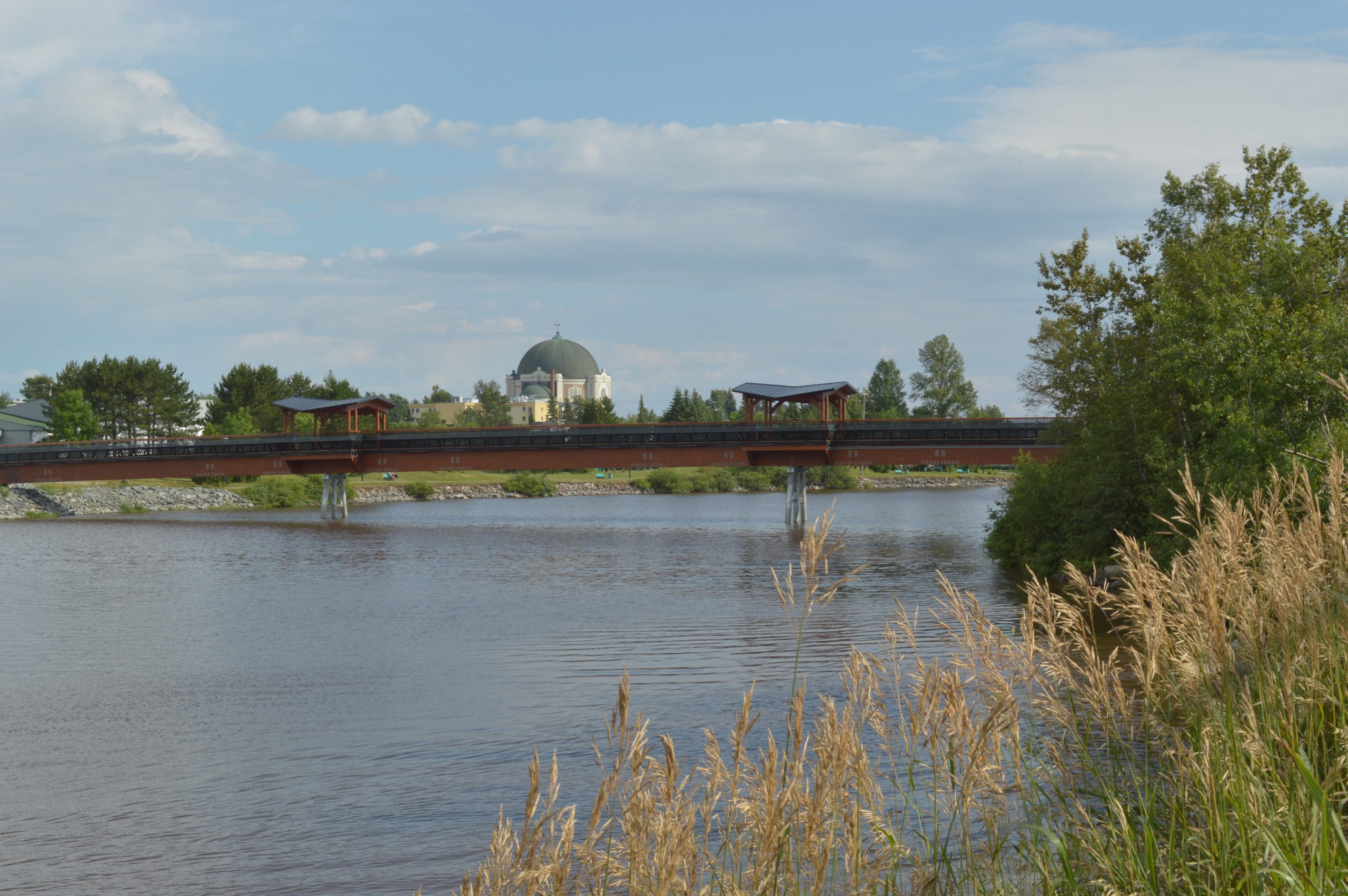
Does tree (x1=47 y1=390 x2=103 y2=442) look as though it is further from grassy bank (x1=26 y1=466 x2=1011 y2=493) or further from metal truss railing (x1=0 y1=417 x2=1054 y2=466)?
metal truss railing (x1=0 y1=417 x2=1054 y2=466)

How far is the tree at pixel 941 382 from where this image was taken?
129625 mm

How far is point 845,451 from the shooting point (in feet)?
194

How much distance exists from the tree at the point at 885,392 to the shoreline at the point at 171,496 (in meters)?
27.2

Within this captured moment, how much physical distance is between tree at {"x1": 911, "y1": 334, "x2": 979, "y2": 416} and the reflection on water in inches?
3590

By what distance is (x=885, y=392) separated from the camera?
5300 inches

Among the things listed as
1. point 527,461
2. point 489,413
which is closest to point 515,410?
point 489,413

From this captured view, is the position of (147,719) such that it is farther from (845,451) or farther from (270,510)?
(270,510)

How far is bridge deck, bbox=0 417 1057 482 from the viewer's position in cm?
5809

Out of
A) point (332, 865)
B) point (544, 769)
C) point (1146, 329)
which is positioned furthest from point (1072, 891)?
point (1146, 329)

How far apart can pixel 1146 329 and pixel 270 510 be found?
203ft

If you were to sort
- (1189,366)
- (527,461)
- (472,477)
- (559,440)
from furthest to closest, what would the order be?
(472,477)
(559,440)
(527,461)
(1189,366)

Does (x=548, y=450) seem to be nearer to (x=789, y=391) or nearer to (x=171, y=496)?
(x=789, y=391)

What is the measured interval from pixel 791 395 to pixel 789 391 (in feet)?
2.47

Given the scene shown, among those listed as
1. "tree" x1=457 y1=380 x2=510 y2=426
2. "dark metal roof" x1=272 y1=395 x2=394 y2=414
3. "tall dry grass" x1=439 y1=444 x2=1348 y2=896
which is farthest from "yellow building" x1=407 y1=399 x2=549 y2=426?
"tall dry grass" x1=439 y1=444 x2=1348 y2=896
